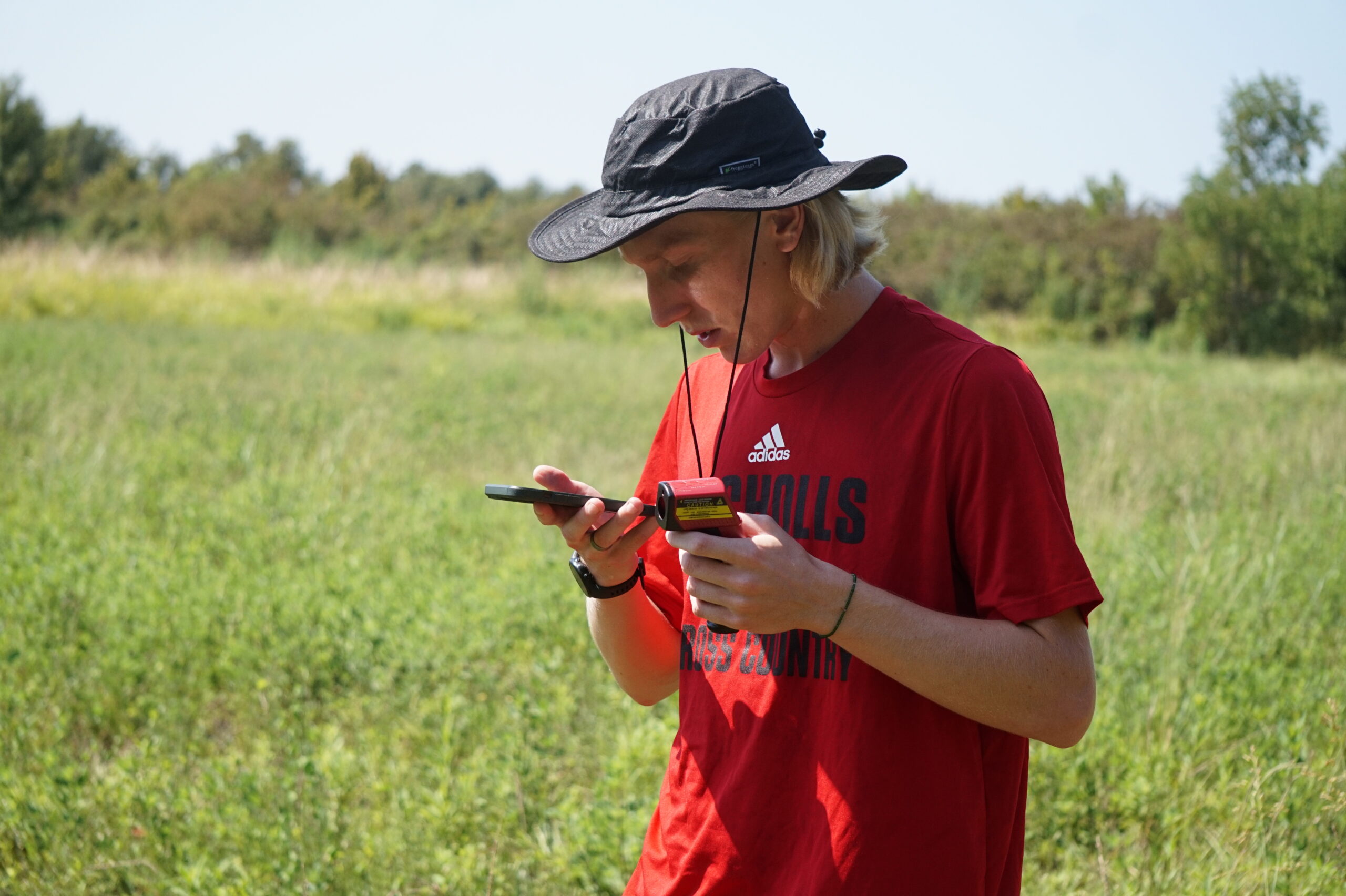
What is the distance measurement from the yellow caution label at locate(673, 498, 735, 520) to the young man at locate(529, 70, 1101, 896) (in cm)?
3

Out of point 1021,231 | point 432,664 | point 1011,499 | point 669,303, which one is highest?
point 1021,231

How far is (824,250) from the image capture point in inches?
56.6

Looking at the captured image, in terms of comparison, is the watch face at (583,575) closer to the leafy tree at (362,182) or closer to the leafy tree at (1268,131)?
the leafy tree at (1268,131)

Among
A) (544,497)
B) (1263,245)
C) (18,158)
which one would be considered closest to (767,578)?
(544,497)

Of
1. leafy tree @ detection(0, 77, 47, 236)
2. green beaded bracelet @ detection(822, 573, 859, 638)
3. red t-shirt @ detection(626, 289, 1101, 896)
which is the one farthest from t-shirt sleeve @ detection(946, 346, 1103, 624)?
leafy tree @ detection(0, 77, 47, 236)

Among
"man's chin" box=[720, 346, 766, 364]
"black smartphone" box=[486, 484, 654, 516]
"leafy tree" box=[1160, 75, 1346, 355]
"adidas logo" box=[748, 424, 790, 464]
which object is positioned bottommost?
"black smartphone" box=[486, 484, 654, 516]

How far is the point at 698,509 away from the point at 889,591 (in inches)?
11.2

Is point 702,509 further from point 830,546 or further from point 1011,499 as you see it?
point 1011,499

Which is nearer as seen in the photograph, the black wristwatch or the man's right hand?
the man's right hand

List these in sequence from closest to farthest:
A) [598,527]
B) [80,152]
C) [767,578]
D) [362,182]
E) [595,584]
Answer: [767,578]
[598,527]
[595,584]
[362,182]
[80,152]

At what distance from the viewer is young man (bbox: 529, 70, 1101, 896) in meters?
1.24

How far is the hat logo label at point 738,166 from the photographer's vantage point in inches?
54.6

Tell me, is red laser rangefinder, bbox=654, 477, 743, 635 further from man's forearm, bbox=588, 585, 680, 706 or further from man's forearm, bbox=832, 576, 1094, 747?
man's forearm, bbox=588, 585, 680, 706

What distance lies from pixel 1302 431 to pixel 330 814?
716 centimetres
